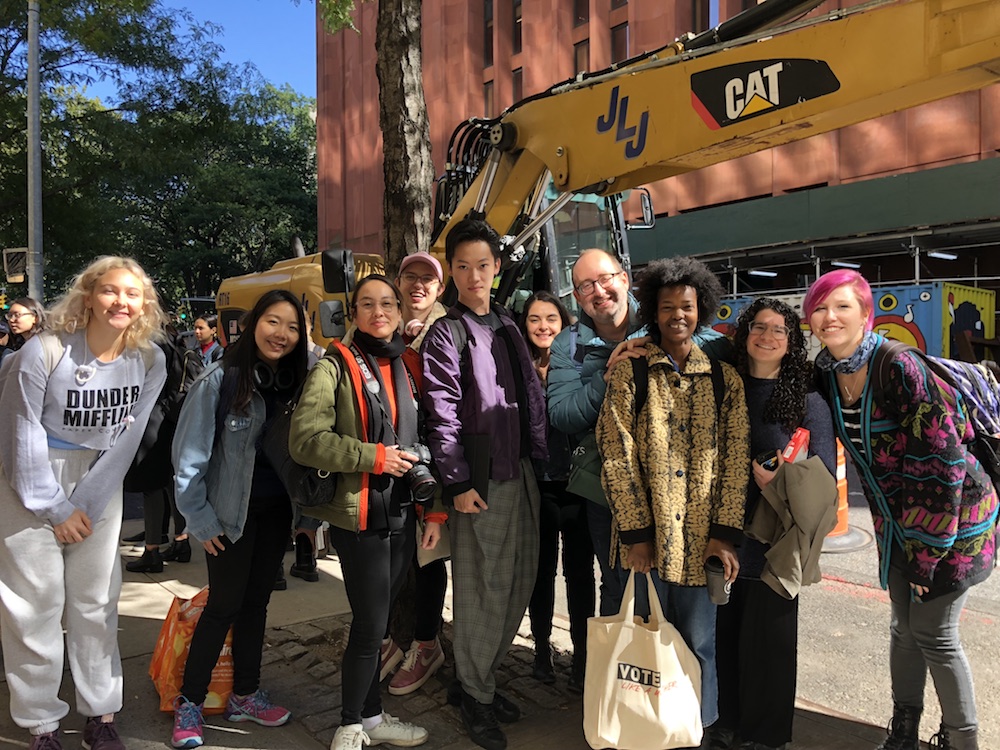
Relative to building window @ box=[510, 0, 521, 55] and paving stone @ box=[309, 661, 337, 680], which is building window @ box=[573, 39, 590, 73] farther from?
paving stone @ box=[309, 661, 337, 680]

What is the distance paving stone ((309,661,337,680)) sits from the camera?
13.6ft

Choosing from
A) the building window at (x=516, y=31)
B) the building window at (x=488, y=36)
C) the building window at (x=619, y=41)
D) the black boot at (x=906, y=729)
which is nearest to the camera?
the black boot at (x=906, y=729)

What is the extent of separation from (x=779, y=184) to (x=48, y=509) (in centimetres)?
1818

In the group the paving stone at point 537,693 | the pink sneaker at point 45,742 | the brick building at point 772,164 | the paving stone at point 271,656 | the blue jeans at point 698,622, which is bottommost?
the paving stone at point 537,693

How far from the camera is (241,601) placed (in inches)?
139

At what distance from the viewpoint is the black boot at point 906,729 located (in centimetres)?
329

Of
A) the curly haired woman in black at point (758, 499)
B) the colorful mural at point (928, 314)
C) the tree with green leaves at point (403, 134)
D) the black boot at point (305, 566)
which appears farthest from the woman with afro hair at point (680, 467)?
the colorful mural at point (928, 314)

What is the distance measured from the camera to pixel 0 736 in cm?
338

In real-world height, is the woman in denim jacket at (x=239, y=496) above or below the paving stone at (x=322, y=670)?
above

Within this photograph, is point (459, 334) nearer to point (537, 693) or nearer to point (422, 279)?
point (422, 279)

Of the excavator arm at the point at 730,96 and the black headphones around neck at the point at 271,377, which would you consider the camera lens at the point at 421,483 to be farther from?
the excavator arm at the point at 730,96

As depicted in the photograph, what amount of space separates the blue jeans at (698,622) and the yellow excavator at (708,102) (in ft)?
9.10

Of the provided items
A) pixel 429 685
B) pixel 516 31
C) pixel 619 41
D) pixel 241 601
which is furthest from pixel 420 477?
pixel 516 31

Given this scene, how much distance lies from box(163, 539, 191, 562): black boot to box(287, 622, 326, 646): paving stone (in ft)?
5.96
